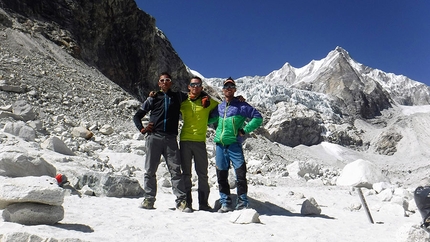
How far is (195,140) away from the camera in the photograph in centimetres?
501

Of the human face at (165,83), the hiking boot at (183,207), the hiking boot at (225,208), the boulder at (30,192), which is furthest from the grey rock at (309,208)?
the boulder at (30,192)

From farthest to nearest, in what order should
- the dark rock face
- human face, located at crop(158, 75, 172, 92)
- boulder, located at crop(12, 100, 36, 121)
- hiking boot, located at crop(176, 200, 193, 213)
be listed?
1. the dark rock face
2. boulder, located at crop(12, 100, 36, 121)
3. human face, located at crop(158, 75, 172, 92)
4. hiking boot, located at crop(176, 200, 193, 213)

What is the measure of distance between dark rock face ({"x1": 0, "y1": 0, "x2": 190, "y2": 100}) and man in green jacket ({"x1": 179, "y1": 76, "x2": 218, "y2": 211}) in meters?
22.2

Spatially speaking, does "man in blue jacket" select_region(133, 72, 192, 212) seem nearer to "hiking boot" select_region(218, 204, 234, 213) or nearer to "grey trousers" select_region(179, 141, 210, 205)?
"grey trousers" select_region(179, 141, 210, 205)

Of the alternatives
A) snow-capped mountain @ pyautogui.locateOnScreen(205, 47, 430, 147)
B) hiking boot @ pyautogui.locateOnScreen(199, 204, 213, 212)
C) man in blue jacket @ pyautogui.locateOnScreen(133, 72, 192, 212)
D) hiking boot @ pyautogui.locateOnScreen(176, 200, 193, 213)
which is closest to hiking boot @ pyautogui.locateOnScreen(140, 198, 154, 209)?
man in blue jacket @ pyautogui.locateOnScreen(133, 72, 192, 212)

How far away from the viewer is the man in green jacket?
502 centimetres

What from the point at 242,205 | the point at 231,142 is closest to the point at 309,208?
the point at 242,205

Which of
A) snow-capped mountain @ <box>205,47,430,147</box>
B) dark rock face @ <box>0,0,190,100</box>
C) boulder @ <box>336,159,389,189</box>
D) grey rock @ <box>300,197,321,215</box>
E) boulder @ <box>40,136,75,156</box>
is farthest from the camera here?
snow-capped mountain @ <box>205,47,430,147</box>

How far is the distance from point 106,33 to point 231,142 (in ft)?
95.7

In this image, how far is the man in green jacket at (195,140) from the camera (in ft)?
16.5

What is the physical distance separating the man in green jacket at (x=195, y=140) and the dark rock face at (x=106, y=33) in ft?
72.8

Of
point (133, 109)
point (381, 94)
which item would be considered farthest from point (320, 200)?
point (381, 94)

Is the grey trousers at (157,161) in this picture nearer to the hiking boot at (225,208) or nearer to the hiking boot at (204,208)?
the hiking boot at (204,208)

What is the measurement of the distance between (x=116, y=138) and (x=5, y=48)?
1136cm
